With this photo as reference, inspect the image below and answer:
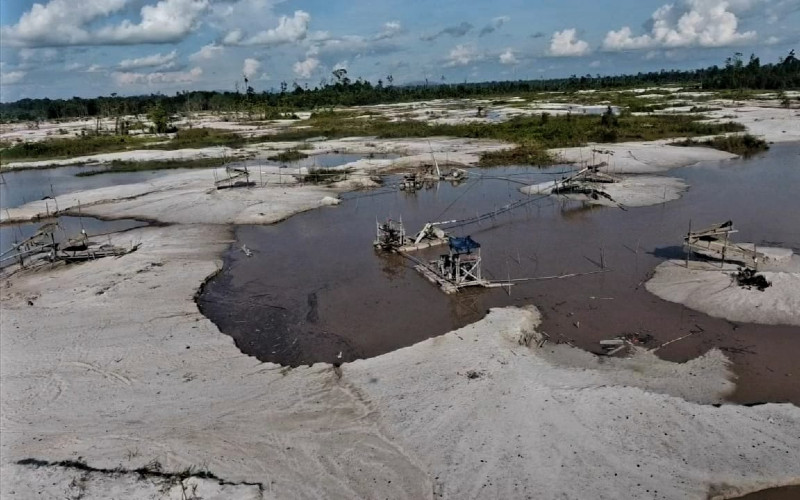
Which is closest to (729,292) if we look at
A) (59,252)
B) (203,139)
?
(59,252)

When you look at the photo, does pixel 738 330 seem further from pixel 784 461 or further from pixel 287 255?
pixel 287 255

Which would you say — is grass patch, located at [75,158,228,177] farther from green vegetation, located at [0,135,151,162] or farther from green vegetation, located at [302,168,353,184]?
green vegetation, located at [302,168,353,184]

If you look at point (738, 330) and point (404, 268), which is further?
point (404, 268)

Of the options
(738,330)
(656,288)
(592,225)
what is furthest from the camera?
(592,225)

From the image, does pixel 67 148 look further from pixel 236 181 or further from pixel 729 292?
pixel 729 292

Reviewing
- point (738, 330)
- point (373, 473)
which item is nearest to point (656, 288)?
point (738, 330)

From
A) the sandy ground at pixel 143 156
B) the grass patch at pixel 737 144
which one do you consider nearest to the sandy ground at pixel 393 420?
the grass patch at pixel 737 144

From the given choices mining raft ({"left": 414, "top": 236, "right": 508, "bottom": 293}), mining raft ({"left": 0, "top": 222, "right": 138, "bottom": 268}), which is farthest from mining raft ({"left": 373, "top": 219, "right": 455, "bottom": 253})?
mining raft ({"left": 0, "top": 222, "right": 138, "bottom": 268})
